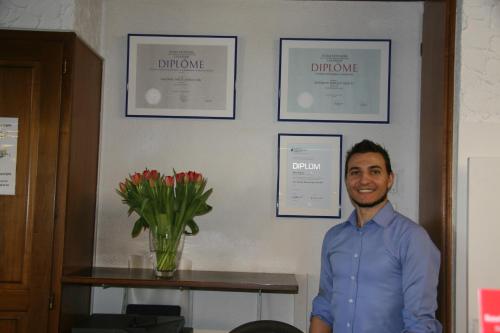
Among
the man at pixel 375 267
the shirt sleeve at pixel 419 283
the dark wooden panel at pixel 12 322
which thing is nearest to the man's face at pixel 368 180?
the man at pixel 375 267

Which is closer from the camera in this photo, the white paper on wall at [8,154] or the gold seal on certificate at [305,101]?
the white paper on wall at [8,154]

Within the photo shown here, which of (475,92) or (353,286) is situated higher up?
(475,92)

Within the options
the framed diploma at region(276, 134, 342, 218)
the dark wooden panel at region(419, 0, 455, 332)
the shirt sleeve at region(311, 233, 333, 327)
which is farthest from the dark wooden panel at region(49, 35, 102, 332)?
the dark wooden panel at region(419, 0, 455, 332)

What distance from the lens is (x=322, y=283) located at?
2.15m

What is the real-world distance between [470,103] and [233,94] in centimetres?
117

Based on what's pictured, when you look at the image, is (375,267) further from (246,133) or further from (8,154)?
(8,154)

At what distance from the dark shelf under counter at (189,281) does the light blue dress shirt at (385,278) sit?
14.0 inches

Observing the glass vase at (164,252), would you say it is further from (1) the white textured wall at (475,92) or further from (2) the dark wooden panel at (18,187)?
(1) the white textured wall at (475,92)

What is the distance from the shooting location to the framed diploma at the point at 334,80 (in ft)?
8.80

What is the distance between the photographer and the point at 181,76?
Answer: 274 cm

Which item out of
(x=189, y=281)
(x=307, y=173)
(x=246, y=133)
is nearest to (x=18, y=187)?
(x=189, y=281)

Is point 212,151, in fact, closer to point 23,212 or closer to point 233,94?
point 233,94

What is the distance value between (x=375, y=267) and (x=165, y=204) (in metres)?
0.95

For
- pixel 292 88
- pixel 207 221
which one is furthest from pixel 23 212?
pixel 292 88
